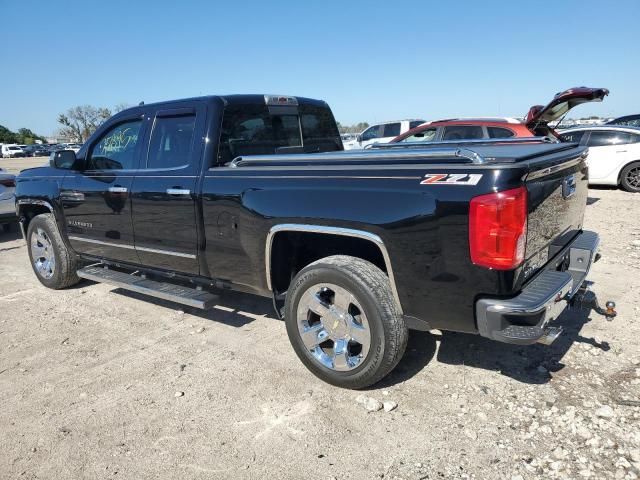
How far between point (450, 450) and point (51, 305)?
441 cm

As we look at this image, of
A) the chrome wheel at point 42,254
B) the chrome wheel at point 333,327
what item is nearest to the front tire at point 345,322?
the chrome wheel at point 333,327

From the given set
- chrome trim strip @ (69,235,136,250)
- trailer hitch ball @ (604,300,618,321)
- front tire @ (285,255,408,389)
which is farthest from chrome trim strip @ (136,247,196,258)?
trailer hitch ball @ (604,300,618,321)

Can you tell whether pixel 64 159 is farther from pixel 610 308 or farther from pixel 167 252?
pixel 610 308

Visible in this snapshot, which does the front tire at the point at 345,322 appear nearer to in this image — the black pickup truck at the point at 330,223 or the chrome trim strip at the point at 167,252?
the black pickup truck at the point at 330,223

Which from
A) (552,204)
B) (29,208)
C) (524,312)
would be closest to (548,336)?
(524,312)

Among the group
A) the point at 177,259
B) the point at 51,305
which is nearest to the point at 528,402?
the point at 177,259

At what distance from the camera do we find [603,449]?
8.17 feet

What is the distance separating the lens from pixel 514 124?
898cm

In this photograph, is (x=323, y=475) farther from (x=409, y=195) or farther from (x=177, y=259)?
(x=177, y=259)

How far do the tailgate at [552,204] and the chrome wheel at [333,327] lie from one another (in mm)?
1046

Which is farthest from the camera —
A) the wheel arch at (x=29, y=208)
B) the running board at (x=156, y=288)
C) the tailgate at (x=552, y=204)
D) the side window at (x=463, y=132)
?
the side window at (x=463, y=132)

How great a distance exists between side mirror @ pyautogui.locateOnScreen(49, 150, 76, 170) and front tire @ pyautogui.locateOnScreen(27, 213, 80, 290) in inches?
33.4

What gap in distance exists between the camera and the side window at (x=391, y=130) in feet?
55.7

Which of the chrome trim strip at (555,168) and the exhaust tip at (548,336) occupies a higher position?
the chrome trim strip at (555,168)
